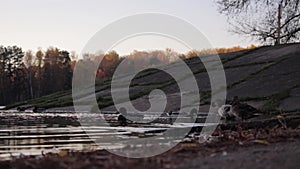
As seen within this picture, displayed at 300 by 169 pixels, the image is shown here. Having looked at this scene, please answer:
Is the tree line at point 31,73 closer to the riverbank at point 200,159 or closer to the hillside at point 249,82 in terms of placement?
the hillside at point 249,82

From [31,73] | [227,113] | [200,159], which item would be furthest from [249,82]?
[31,73]

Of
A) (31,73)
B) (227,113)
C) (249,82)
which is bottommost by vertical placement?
(227,113)

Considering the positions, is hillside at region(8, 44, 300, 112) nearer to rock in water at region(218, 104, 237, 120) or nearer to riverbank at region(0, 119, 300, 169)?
rock in water at region(218, 104, 237, 120)

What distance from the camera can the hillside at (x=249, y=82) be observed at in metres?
20.9

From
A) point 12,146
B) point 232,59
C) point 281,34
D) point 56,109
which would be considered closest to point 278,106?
point 281,34

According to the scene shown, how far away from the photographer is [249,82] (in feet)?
83.6

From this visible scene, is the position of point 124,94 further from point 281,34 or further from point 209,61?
point 281,34

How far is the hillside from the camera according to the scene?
20875 millimetres

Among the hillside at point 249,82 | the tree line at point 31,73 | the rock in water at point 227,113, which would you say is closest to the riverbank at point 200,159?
the rock in water at point 227,113

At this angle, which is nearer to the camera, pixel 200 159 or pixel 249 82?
pixel 200 159

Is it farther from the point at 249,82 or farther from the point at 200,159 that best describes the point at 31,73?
the point at 200,159

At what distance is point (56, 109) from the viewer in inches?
1323

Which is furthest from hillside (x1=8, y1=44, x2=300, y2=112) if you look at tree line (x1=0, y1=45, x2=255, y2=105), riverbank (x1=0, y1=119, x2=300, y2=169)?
tree line (x1=0, y1=45, x2=255, y2=105)

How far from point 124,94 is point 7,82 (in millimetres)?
77551
